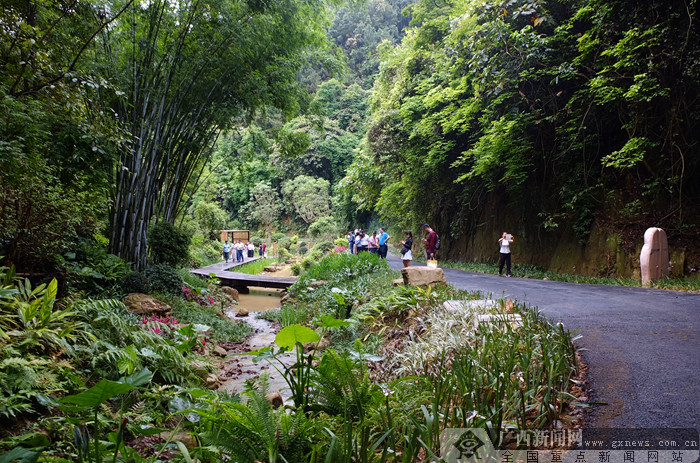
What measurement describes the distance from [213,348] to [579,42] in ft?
31.7

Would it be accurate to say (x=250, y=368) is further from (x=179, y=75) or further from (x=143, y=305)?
(x=179, y=75)

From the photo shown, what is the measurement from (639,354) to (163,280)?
21.5 ft

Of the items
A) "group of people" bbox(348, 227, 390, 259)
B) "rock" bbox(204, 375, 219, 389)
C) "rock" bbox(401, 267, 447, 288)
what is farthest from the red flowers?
"group of people" bbox(348, 227, 390, 259)

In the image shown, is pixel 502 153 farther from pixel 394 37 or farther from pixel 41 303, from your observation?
pixel 394 37

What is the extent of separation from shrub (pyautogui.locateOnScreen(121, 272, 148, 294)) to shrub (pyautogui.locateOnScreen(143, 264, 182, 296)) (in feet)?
1.23

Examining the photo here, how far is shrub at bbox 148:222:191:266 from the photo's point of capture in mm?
7746

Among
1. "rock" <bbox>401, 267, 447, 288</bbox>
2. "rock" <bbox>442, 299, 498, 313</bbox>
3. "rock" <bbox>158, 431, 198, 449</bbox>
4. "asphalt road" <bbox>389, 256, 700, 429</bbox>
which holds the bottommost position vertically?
"rock" <bbox>158, 431, 198, 449</bbox>

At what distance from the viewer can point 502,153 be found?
10.7 metres

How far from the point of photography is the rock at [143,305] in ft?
16.8

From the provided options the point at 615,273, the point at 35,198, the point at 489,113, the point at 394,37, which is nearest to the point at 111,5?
the point at 35,198

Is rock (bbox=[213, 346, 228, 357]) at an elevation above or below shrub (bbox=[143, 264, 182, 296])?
below

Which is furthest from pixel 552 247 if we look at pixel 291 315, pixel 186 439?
pixel 186 439

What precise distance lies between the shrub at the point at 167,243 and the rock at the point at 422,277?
4.85 meters

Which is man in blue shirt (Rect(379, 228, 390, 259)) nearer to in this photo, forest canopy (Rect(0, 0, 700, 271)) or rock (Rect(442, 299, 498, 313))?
forest canopy (Rect(0, 0, 700, 271))
